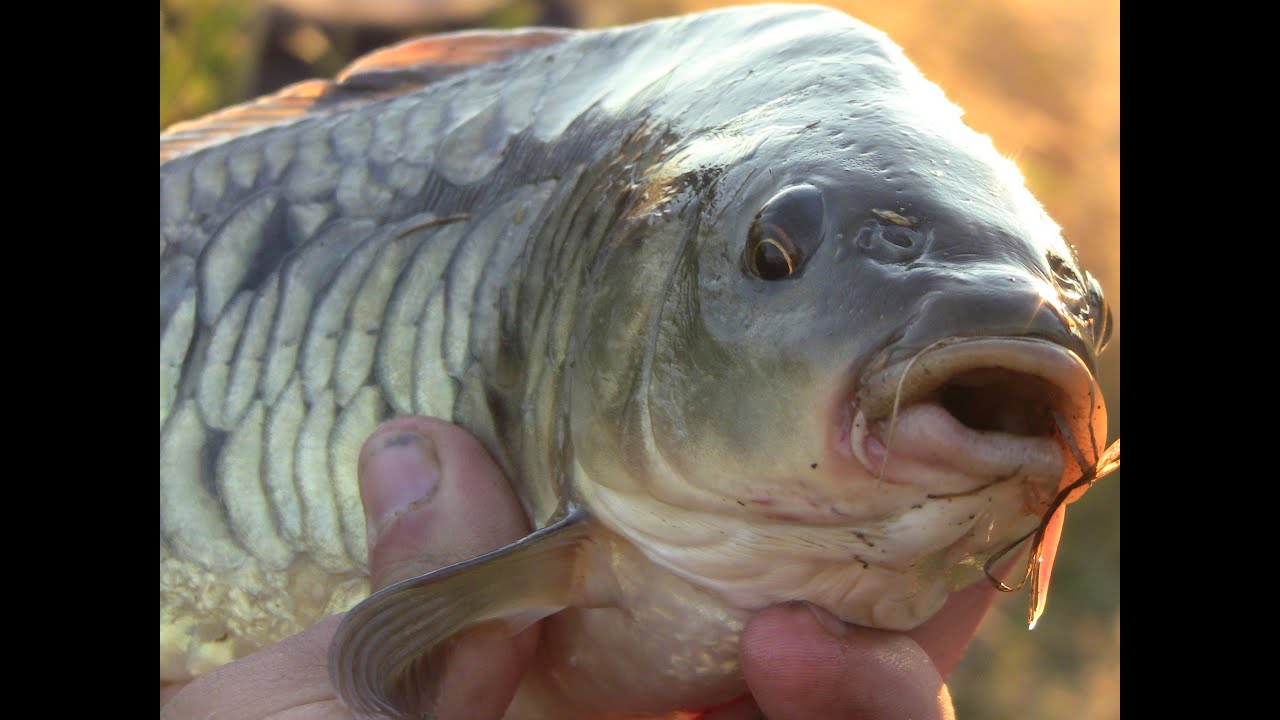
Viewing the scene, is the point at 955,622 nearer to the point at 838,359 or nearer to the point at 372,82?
the point at 838,359

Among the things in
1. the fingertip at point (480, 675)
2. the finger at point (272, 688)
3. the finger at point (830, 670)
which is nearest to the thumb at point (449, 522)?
the fingertip at point (480, 675)

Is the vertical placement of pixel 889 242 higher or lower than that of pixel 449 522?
higher

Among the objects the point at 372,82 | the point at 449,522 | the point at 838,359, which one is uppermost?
the point at 838,359

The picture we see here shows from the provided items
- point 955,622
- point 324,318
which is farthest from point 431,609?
point 955,622

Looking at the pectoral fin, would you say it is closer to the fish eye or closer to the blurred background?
the fish eye

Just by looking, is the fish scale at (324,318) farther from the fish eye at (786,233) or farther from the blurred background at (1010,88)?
the blurred background at (1010,88)

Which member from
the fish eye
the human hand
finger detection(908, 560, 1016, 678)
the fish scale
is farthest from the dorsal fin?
finger detection(908, 560, 1016, 678)

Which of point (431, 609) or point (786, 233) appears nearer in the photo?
point (786, 233)
